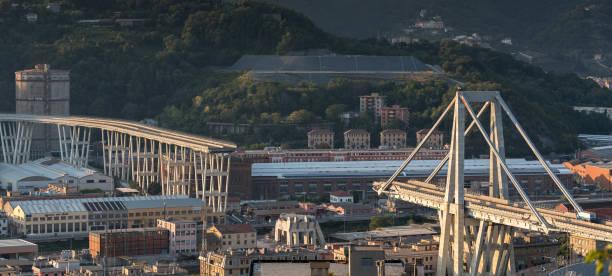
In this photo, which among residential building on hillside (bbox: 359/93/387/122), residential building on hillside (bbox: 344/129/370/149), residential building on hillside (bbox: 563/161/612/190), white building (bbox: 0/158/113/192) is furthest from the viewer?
residential building on hillside (bbox: 359/93/387/122)

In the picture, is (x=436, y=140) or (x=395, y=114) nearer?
(x=436, y=140)

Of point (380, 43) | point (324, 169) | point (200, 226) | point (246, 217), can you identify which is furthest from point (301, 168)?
point (380, 43)

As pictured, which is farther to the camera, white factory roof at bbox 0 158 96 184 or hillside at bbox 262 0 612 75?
hillside at bbox 262 0 612 75

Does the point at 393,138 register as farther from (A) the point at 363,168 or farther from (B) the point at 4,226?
(B) the point at 4,226

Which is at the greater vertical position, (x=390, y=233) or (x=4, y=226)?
(x=390, y=233)

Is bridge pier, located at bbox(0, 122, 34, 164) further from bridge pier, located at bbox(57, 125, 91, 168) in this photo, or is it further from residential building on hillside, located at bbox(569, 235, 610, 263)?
residential building on hillside, located at bbox(569, 235, 610, 263)

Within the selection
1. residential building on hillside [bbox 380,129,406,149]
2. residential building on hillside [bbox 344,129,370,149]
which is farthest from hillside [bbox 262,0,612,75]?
residential building on hillside [bbox 344,129,370,149]

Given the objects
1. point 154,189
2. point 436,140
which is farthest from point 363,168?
point 436,140

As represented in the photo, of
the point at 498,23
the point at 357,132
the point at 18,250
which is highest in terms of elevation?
the point at 498,23

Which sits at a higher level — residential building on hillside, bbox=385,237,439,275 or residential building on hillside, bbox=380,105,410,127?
residential building on hillside, bbox=380,105,410,127
